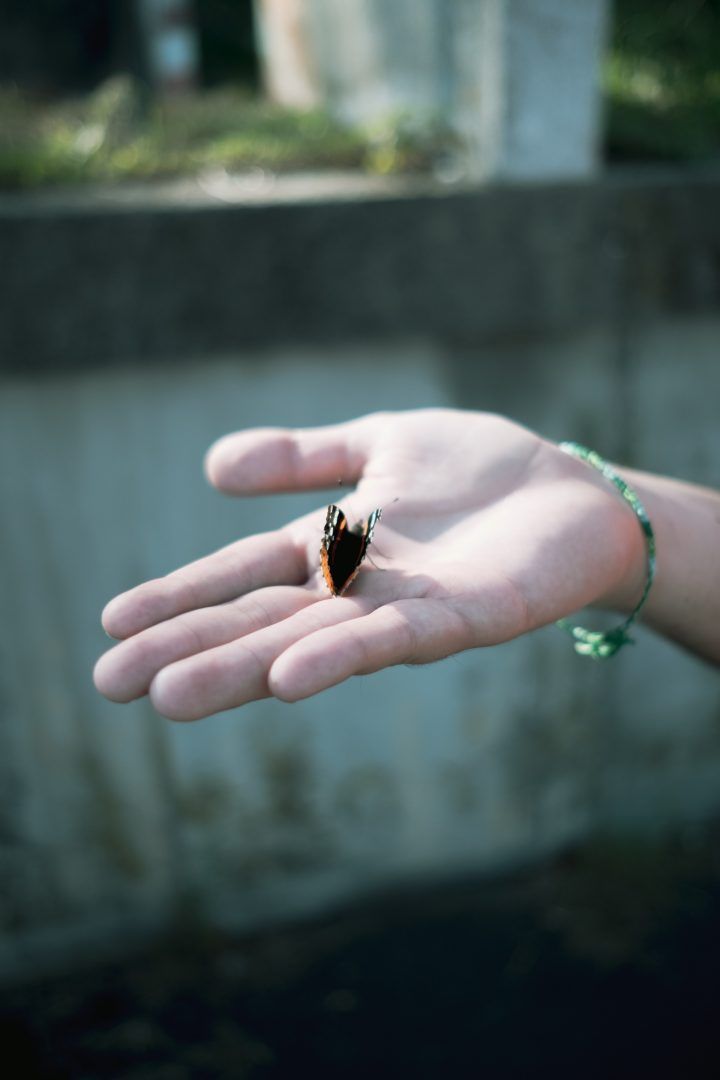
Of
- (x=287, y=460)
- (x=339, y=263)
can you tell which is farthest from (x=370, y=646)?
(x=339, y=263)

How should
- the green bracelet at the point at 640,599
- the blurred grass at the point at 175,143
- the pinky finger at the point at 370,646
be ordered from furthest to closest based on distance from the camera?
the blurred grass at the point at 175,143
the green bracelet at the point at 640,599
the pinky finger at the point at 370,646

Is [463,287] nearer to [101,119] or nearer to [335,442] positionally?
[335,442]

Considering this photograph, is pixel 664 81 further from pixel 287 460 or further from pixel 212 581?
pixel 212 581

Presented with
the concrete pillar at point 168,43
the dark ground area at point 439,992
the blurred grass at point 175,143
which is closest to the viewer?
the dark ground area at point 439,992

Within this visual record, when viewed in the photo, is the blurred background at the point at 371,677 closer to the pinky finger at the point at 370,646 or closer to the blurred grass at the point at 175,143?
the blurred grass at the point at 175,143

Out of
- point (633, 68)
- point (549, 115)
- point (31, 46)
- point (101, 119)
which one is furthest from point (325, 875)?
point (31, 46)

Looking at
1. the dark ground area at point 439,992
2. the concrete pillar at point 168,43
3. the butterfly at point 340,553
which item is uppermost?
the concrete pillar at point 168,43

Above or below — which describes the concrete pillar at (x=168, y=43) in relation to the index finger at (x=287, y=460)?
above

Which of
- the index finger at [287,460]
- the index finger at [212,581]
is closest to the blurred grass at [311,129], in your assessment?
the index finger at [287,460]
